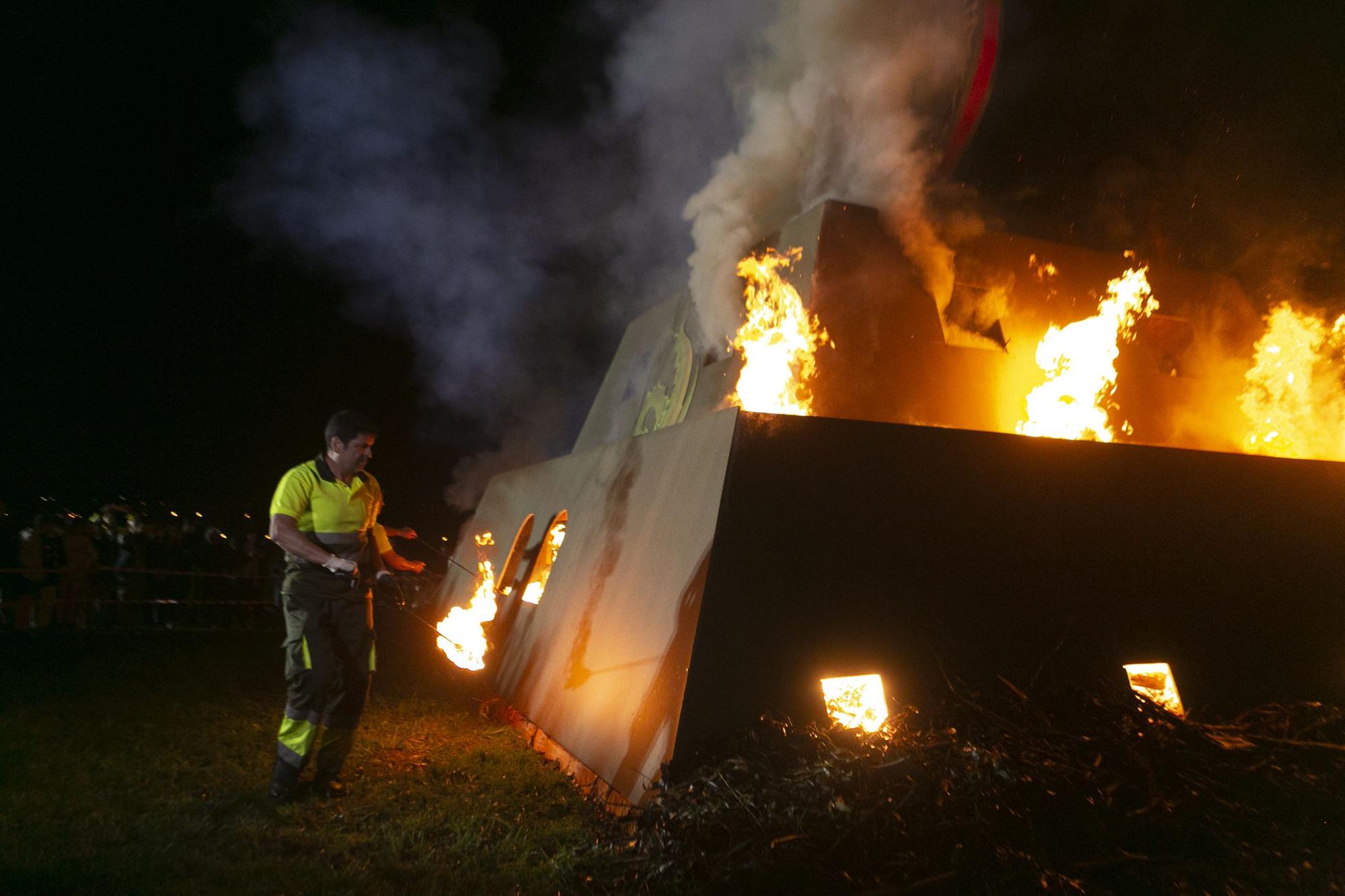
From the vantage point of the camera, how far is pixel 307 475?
4418 millimetres

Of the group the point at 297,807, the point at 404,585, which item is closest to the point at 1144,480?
the point at 297,807

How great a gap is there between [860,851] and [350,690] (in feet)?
9.37

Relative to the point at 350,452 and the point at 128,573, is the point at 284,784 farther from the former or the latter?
the point at 128,573

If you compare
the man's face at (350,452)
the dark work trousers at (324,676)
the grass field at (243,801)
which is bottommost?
the grass field at (243,801)

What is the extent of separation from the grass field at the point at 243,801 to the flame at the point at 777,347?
3.77m

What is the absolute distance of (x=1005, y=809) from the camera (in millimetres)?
3643

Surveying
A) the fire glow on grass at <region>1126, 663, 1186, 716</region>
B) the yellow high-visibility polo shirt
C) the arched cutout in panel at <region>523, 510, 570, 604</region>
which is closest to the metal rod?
the arched cutout in panel at <region>523, 510, 570, 604</region>

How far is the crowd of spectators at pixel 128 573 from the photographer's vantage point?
872 centimetres

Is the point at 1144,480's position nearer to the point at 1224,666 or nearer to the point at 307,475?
the point at 1224,666

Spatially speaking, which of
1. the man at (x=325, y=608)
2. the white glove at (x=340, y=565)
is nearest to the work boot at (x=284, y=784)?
the man at (x=325, y=608)

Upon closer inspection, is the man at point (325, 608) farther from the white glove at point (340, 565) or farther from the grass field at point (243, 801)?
the grass field at point (243, 801)

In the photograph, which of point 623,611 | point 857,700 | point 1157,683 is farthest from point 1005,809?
point 623,611

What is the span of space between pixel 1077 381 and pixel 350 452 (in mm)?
6996

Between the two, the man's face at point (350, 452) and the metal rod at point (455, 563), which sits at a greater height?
the man's face at point (350, 452)
